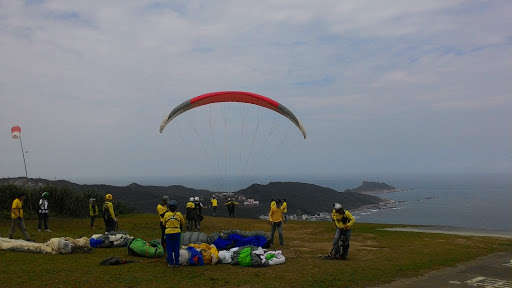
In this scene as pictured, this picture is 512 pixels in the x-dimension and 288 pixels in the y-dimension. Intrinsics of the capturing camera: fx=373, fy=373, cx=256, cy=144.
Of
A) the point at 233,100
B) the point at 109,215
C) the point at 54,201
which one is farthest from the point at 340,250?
the point at 54,201

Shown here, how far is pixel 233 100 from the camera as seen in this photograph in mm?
17391

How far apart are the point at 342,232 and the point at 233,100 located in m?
8.23

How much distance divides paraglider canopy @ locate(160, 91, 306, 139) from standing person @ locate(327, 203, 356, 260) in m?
5.84

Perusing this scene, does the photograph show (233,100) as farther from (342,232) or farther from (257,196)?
(257,196)

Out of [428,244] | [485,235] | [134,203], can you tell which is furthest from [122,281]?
[134,203]

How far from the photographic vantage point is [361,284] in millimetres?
8625

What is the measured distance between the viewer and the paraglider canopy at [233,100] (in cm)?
1662

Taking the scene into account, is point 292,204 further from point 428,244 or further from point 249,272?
point 249,272

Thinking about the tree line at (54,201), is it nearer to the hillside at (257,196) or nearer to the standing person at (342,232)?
the hillside at (257,196)

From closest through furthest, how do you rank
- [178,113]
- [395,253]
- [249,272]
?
1. [249,272]
2. [395,253]
3. [178,113]

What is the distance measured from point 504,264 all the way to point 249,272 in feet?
25.6

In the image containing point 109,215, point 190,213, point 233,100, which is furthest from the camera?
point 190,213

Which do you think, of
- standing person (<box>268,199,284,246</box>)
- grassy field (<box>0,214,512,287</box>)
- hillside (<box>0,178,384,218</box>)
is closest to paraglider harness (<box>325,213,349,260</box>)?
grassy field (<box>0,214,512,287</box>)

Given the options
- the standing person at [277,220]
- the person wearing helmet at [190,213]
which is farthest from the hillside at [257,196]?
the standing person at [277,220]
